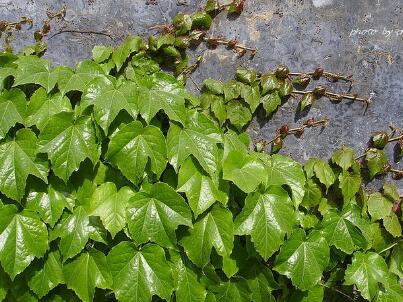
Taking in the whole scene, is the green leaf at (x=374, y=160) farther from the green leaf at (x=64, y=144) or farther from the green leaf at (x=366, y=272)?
the green leaf at (x=64, y=144)

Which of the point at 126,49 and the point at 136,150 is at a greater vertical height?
the point at 126,49

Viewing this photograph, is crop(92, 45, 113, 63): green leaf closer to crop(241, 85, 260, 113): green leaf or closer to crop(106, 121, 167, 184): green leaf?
Answer: crop(106, 121, 167, 184): green leaf

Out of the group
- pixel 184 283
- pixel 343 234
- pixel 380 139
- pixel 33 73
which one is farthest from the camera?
pixel 380 139

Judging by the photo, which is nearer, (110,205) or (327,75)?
(110,205)

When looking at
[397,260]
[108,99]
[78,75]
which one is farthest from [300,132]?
[78,75]

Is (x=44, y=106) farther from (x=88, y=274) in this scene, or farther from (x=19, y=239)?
(x=88, y=274)

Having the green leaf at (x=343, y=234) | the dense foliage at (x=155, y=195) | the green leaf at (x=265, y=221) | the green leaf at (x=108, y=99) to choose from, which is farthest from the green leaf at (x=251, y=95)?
the green leaf at (x=343, y=234)

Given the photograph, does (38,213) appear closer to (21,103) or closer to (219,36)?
(21,103)
